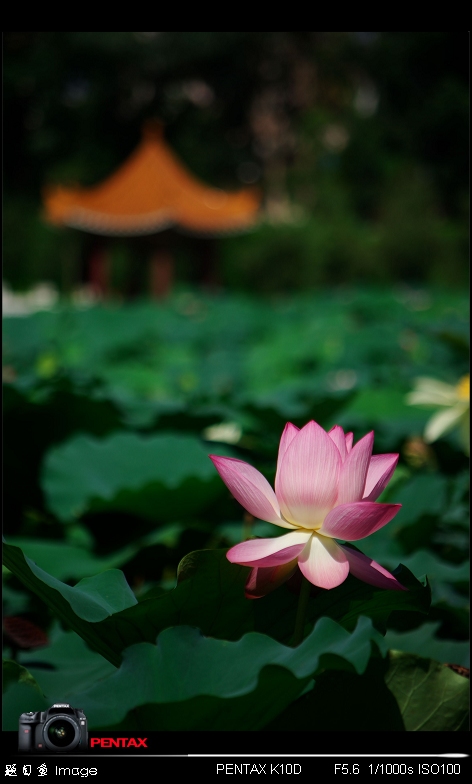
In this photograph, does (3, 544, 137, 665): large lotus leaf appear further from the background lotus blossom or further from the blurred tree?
the blurred tree

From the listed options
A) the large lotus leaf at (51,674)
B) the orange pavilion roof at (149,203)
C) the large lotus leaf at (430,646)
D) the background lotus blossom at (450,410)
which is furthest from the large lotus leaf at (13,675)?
the orange pavilion roof at (149,203)

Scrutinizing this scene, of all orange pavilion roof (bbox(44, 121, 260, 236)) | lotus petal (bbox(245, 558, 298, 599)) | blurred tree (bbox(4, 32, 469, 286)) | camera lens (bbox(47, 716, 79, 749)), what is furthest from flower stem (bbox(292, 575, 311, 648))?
orange pavilion roof (bbox(44, 121, 260, 236))

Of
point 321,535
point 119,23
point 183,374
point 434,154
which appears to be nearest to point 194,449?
point 119,23

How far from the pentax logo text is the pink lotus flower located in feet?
0.30

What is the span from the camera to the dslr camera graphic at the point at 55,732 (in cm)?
36

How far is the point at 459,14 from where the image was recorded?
0.57 m

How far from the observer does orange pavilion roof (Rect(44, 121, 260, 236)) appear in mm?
10867

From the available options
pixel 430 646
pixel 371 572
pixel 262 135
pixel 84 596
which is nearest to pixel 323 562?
pixel 371 572

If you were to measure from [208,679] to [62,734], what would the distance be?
0.07m

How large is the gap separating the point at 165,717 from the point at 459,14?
49 cm

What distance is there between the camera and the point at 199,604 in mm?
426

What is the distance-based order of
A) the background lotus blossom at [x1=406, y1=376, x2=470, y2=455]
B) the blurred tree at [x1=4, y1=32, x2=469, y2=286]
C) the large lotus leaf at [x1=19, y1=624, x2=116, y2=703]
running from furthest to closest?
the blurred tree at [x1=4, y1=32, x2=469, y2=286] → the background lotus blossom at [x1=406, y1=376, x2=470, y2=455] → the large lotus leaf at [x1=19, y1=624, x2=116, y2=703]

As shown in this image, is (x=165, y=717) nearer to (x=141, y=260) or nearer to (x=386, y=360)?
(x=386, y=360)

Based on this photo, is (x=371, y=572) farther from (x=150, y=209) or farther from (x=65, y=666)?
(x=150, y=209)
